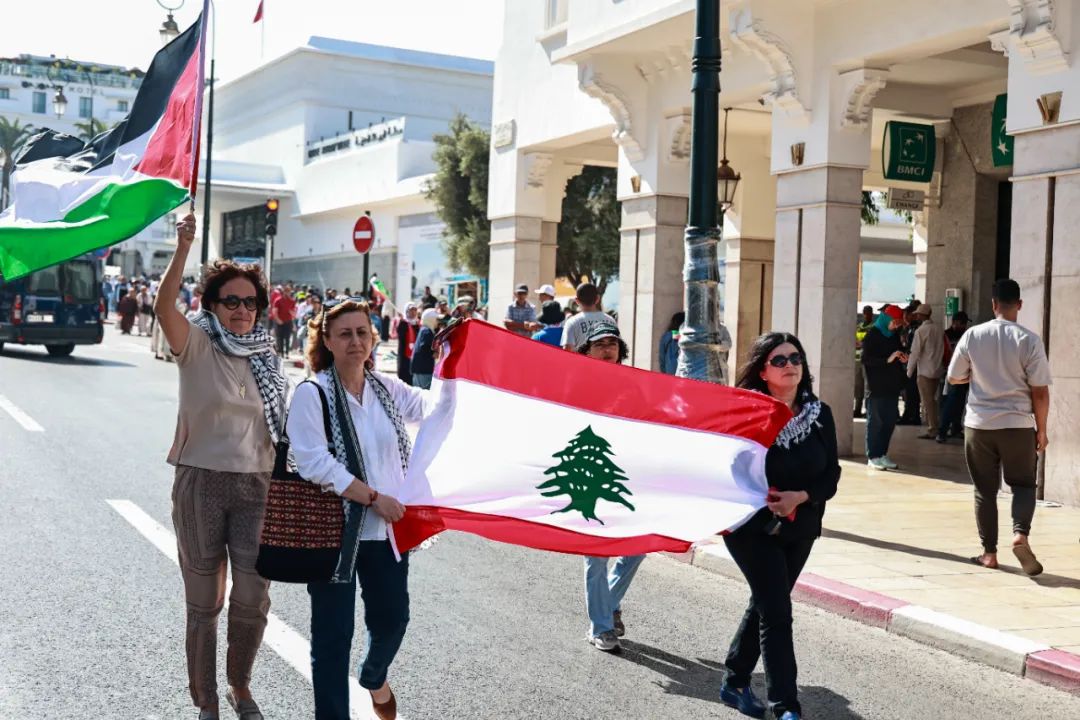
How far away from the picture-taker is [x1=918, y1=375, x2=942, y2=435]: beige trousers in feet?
61.0

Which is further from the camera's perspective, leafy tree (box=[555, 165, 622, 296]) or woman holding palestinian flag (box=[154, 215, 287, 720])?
leafy tree (box=[555, 165, 622, 296])

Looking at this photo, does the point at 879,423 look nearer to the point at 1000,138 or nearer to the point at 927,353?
the point at 927,353

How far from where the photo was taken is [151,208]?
620 cm

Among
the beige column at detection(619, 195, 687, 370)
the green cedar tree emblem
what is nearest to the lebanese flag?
the green cedar tree emblem

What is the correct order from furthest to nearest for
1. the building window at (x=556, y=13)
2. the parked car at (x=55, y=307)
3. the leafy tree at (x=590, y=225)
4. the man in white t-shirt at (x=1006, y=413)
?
the leafy tree at (x=590, y=225) < the parked car at (x=55, y=307) < the building window at (x=556, y=13) < the man in white t-shirt at (x=1006, y=413)

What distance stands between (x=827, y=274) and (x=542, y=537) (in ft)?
34.7

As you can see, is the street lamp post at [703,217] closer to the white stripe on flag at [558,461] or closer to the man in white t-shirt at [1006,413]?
the man in white t-shirt at [1006,413]

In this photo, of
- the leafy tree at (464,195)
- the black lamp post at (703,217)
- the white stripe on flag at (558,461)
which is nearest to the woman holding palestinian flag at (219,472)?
the white stripe on flag at (558,461)

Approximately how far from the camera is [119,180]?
635cm

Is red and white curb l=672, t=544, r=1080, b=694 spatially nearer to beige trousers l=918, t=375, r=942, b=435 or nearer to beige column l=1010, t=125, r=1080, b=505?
beige column l=1010, t=125, r=1080, b=505

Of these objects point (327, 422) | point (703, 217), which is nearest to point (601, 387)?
Answer: point (327, 422)

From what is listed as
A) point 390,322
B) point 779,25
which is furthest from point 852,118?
point 390,322

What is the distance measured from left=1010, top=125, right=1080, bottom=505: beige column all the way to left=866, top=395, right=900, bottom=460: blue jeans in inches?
99.9

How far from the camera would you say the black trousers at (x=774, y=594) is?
210 inches
